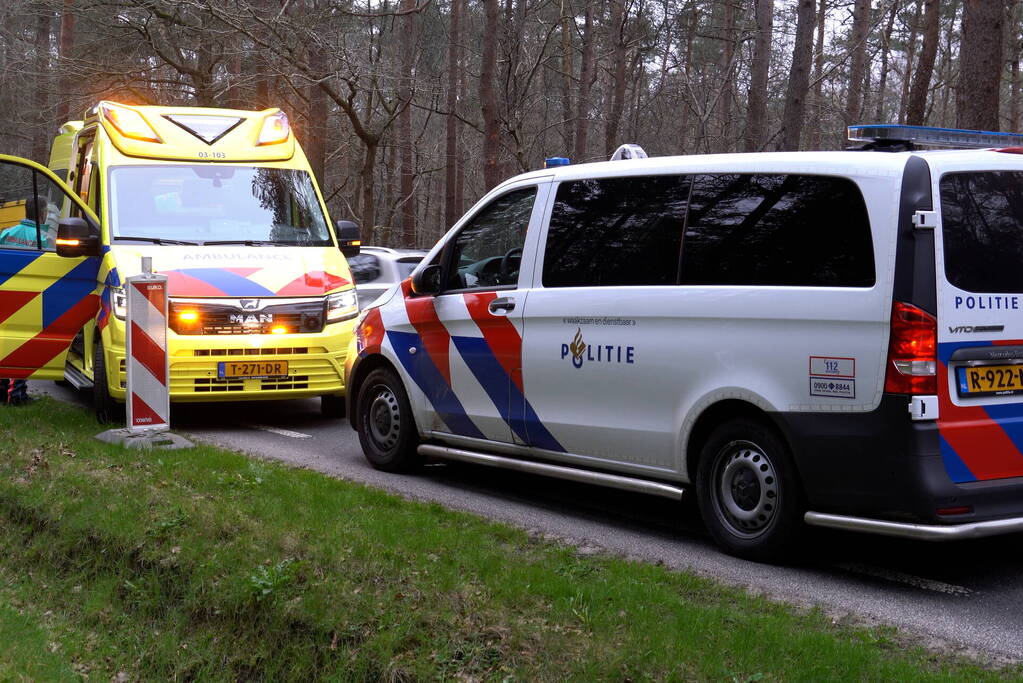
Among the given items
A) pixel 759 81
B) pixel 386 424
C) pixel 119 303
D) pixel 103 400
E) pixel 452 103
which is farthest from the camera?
pixel 452 103

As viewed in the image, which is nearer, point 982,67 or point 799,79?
point 982,67

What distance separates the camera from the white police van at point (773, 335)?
16.8 ft

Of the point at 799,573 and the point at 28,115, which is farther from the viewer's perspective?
the point at 28,115

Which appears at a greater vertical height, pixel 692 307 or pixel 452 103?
pixel 452 103

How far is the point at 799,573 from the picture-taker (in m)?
5.60

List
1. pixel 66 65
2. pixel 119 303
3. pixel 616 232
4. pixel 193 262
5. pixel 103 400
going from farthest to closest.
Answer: pixel 66 65 → pixel 193 262 → pixel 103 400 → pixel 119 303 → pixel 616 232

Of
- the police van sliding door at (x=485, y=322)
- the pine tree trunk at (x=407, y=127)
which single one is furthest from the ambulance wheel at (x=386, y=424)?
the pine tree trunk at (x=407, y=127)

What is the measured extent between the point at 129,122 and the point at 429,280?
481 centimetres

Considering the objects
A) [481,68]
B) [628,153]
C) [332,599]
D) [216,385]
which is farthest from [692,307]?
[481,68]

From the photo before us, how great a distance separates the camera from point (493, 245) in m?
7.39

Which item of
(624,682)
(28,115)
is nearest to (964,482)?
(624,682)

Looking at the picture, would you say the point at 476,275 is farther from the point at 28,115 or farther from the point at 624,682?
the point at 28,115

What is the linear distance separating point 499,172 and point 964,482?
15.6 m

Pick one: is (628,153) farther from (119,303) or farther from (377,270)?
(377,270)
